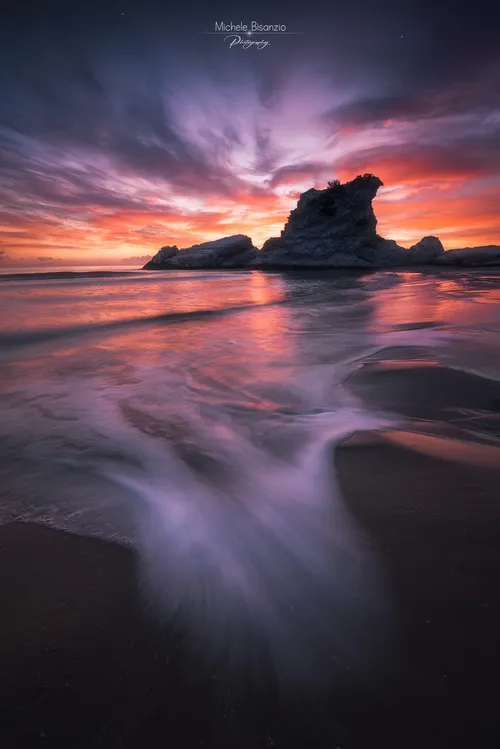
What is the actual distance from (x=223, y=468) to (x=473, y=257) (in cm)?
4556

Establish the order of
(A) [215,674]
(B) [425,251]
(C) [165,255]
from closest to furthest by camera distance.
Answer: (A) [215,674] → (B) [425,251] → (C) [165,255]

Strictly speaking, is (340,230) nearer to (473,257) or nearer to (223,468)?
(473,257)

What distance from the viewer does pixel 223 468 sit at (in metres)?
2.28

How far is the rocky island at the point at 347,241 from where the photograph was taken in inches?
1549

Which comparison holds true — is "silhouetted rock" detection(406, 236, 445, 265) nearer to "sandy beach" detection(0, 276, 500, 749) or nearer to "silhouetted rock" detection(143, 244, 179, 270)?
"silhouetted rock" detection(143, 244, 179, 270)

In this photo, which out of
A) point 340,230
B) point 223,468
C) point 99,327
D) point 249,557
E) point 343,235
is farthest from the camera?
point 343,235

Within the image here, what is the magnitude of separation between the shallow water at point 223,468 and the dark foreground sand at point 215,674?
11cm

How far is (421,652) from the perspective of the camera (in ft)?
3.57

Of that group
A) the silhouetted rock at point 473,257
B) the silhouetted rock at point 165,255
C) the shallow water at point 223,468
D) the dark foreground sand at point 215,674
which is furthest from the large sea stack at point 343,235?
the dark foreground sand at point 215,674

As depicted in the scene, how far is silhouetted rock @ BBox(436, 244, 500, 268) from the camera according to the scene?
3678cm

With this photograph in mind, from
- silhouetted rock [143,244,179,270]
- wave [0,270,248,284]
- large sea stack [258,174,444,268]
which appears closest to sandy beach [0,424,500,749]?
wave [0,270,248,284]

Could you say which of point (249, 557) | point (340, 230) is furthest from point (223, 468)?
point (340, 230)

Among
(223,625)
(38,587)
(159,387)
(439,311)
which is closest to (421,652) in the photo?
(223,625)

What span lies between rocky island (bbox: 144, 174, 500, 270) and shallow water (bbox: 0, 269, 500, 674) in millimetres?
39699
